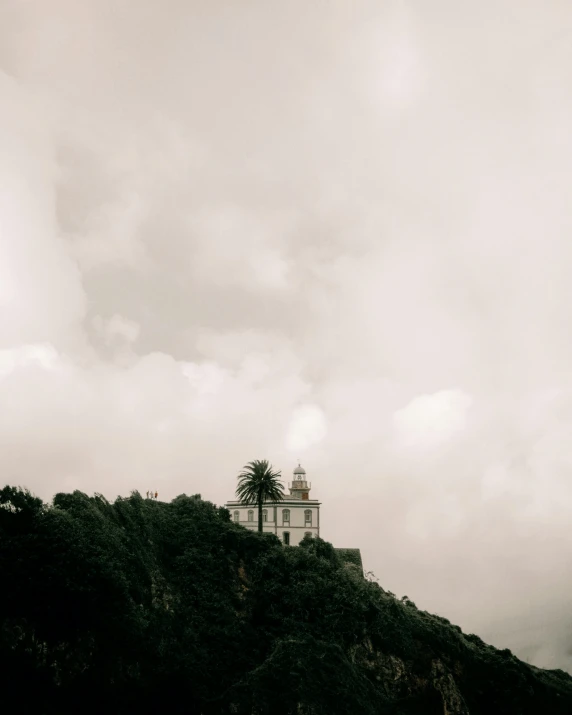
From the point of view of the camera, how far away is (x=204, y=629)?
163 ft

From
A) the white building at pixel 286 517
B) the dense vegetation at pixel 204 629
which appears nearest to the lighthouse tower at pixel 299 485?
the white building at pixel 286 517

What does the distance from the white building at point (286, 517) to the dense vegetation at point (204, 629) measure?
3142 centimetres

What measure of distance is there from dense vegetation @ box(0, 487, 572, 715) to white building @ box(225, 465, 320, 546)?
31.4 m

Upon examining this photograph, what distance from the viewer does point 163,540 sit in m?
55.8

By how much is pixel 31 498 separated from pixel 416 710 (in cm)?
3487

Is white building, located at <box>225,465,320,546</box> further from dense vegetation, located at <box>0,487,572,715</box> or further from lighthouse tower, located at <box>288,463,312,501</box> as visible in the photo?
dense vegetation, located at <box>0,487,572,715</box>

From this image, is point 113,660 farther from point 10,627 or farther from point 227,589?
point 227,589

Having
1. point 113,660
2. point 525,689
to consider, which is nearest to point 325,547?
point 525,689

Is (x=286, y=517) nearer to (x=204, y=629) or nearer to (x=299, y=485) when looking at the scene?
(x=299, y=485)

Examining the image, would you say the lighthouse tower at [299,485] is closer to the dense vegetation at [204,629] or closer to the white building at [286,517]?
the white building at [286,517]

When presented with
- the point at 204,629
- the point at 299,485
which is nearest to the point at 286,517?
the point at 299,485

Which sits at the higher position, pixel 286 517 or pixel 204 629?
pixel 286 517

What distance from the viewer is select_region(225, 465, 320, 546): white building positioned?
96.4 m

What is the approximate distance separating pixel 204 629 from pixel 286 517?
48413 mm
